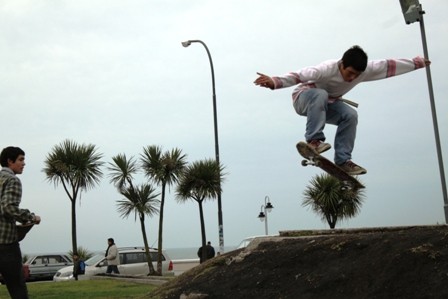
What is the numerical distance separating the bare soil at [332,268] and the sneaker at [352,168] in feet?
2.28

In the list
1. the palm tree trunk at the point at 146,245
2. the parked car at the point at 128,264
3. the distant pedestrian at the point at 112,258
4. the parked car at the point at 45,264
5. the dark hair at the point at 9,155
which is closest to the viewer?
the dark hair at the point at 9,155

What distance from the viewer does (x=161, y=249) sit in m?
21.9

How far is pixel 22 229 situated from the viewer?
4816 millimetres

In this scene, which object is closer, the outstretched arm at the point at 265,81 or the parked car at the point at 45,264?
the outstretched arm at the point at 265,81

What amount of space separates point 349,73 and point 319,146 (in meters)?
0.90

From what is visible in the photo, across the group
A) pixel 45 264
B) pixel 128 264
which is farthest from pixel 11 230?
pixel 45 264

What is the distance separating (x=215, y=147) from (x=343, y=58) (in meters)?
16.1

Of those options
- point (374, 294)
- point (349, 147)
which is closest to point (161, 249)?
point (349, 147)

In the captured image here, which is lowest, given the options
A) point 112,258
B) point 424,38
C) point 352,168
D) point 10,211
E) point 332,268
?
point 112,258

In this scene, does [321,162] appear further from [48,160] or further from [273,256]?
[48,160]

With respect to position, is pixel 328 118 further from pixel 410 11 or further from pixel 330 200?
pixel 330 200

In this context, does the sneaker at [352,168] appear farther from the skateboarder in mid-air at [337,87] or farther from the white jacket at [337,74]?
the white jacket at [337,74]

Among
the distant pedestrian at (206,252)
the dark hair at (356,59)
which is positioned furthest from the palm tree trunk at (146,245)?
the dark hair at (356,59)

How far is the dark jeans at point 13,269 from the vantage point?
4.63m
